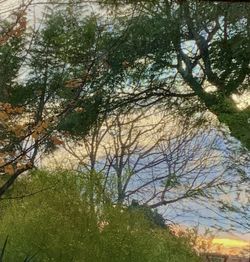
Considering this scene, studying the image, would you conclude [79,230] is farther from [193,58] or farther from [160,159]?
[160,159]

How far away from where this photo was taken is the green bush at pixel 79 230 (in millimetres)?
Result: 3840

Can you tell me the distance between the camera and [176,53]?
591 centimetres

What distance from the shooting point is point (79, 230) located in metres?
3.92

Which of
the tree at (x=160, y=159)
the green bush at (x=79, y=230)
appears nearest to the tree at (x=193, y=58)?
the tree at (x=160, y=159)

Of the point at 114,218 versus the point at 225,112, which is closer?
the point at 114,218

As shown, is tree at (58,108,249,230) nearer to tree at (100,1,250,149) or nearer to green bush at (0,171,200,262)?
tree at (100,1,250,149)

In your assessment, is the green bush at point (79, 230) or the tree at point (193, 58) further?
the tree at point (193, 58)

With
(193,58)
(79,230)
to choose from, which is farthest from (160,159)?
(79,230)

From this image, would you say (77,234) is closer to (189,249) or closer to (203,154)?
(189,249)

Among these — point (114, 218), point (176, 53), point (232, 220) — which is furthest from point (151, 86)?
point (114, 218)

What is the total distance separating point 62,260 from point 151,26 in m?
2.65

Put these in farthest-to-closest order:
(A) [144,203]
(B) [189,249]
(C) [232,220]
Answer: (A) [144,203] → (C) [232,220] → (B) [189,249]

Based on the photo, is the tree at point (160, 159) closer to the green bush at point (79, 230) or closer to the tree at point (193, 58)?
the tree at point (193, 58)

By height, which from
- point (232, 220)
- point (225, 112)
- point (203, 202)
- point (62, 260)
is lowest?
point (62, 260)
